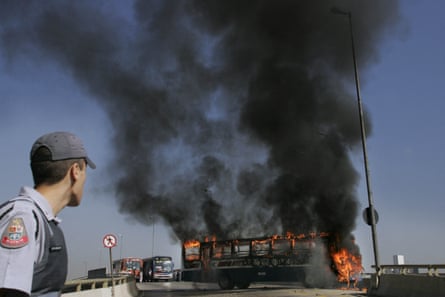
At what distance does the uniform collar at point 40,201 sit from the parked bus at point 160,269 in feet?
135

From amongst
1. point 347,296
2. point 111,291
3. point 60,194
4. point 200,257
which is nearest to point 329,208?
point 200,257

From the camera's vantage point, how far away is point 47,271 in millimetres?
1420

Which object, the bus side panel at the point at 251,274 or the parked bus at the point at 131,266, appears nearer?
the bus side panel at the point at 251,274

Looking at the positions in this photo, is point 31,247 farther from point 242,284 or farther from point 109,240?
point 242,284

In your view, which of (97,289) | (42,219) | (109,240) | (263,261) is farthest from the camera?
(263,261)

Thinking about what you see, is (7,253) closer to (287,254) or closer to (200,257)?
(287,254)

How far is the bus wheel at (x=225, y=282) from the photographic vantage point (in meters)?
23.5

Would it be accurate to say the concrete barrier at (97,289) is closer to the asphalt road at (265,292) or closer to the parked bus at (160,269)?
the asphalt road at (265,292)

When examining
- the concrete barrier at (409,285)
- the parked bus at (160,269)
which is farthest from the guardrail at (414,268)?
the parked bus at (160,269)

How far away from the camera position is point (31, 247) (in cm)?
132

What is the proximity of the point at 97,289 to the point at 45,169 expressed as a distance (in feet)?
40.7

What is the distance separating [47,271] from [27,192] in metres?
0.29

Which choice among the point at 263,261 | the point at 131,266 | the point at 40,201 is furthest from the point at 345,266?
the point at 131,266

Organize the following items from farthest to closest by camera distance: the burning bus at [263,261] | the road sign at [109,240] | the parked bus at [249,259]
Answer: the parked bus at [249,259], the burning bus at [263,261], the road sign at [109,240]
